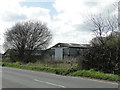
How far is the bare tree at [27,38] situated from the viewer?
5072 centimetres

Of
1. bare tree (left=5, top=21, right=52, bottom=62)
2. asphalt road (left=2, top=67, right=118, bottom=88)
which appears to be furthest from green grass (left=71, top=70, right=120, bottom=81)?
bare tree (left=5, top=21, right=52, bottom=62)

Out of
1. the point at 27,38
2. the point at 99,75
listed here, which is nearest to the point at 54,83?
the point at 99,75

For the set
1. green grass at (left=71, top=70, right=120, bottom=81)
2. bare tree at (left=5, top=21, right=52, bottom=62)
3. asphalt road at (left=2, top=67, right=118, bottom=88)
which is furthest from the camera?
bare tree at (left=5, top=21, right=52, bottom=62)

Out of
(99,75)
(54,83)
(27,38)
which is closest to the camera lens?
(54,83)

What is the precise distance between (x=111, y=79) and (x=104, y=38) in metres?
9.43

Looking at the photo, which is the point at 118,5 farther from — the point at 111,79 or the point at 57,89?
the point at 57,89

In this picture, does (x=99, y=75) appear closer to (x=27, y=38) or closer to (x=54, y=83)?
(x=54, y=83)

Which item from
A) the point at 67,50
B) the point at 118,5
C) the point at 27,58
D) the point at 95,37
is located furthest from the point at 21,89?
the point at 67,50

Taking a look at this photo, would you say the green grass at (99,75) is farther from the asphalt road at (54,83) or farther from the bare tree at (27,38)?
the bare tree at (27,38)

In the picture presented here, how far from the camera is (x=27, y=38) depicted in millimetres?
51469

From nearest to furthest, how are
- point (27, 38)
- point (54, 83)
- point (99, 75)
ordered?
1. point (54, 83)
2. point (99, 75)
3. point (27, 38)

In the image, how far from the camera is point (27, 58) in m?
50.2

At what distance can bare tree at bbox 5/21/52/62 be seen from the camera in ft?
166

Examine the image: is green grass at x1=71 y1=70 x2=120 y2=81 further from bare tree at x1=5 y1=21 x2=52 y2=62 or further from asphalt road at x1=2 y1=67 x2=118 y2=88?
bare tree at x1=5 y1=21 x2=52 y2=62
